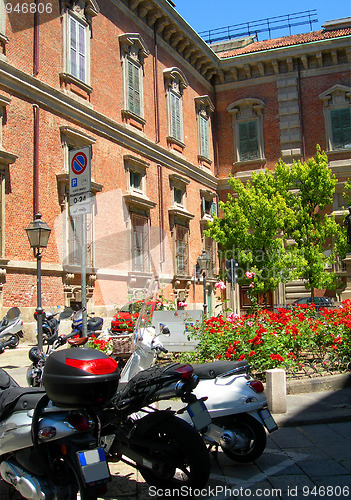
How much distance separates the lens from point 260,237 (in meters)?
22.2

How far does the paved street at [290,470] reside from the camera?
400cm

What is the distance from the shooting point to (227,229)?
2327cm

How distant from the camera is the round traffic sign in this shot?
6559 mm

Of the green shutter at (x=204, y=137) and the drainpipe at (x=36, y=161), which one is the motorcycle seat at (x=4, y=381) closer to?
the drainpipe at (x=36, y=161)

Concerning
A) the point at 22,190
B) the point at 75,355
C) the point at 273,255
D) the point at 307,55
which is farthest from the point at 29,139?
the point at 307,55

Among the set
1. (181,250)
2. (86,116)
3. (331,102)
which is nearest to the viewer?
(86,116)

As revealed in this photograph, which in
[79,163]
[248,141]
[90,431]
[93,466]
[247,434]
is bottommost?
[247,434]

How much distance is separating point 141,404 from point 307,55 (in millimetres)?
27035

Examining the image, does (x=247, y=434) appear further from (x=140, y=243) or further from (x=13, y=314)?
(x=140, y=243)

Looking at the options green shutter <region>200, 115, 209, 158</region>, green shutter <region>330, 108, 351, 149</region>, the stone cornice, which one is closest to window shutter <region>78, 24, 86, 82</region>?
the stone cornice

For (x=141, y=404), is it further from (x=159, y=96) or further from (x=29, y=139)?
(x=159, y=96)

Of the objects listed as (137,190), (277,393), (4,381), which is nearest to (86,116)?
(137,190)

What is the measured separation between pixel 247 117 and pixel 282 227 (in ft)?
27.1

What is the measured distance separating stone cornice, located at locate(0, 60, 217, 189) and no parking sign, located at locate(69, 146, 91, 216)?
9.63m
